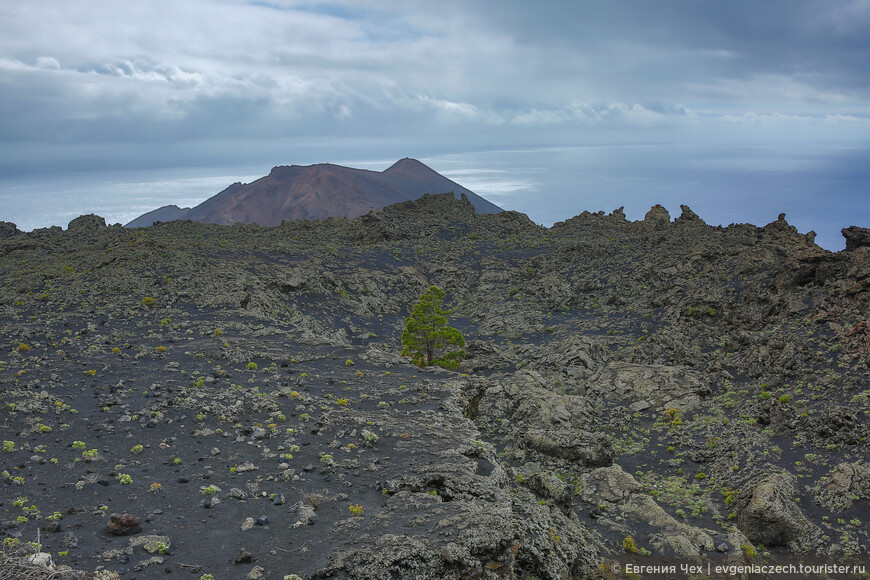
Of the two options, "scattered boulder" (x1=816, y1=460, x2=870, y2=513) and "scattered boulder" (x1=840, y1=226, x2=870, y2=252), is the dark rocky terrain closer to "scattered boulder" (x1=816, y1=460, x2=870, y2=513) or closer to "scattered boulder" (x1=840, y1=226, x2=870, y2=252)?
"scattered boulder" (x1=816, y1=460, x2=870, y2=513)

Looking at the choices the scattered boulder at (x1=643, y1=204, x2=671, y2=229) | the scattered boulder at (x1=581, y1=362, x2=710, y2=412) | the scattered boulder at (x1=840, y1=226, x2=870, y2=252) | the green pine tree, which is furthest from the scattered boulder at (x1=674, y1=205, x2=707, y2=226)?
the green pine tree

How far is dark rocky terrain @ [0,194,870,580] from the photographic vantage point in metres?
14.3

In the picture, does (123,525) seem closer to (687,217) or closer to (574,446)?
(574,446)

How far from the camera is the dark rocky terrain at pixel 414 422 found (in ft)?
47.0

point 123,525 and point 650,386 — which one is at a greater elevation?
point 123,525

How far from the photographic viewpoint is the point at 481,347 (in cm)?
4612

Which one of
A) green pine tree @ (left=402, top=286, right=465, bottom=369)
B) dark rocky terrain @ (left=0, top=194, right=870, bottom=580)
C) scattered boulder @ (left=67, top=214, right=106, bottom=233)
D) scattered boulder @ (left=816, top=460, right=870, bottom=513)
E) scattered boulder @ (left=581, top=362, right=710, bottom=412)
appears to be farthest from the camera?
scattered boulder @ (left=67, top=214, right=106, bottom=233)

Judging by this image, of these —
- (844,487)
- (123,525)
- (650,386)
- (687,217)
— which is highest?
(687,217)

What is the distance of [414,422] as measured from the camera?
2183 cm

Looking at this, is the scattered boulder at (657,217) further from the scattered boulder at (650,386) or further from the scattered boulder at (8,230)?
the scattered boulder at (8,230)

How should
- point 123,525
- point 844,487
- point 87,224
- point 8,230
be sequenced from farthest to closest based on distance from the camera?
point 87,224
point 8,230
point 844,487
point 123,525

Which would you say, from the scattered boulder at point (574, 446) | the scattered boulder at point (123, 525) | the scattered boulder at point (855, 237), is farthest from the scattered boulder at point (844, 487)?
the scattered boulder at point (855, 237)

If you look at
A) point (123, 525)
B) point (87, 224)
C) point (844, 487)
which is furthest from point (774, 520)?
point (87, 224)

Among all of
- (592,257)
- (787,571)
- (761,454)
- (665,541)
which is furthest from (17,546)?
(592,257)
